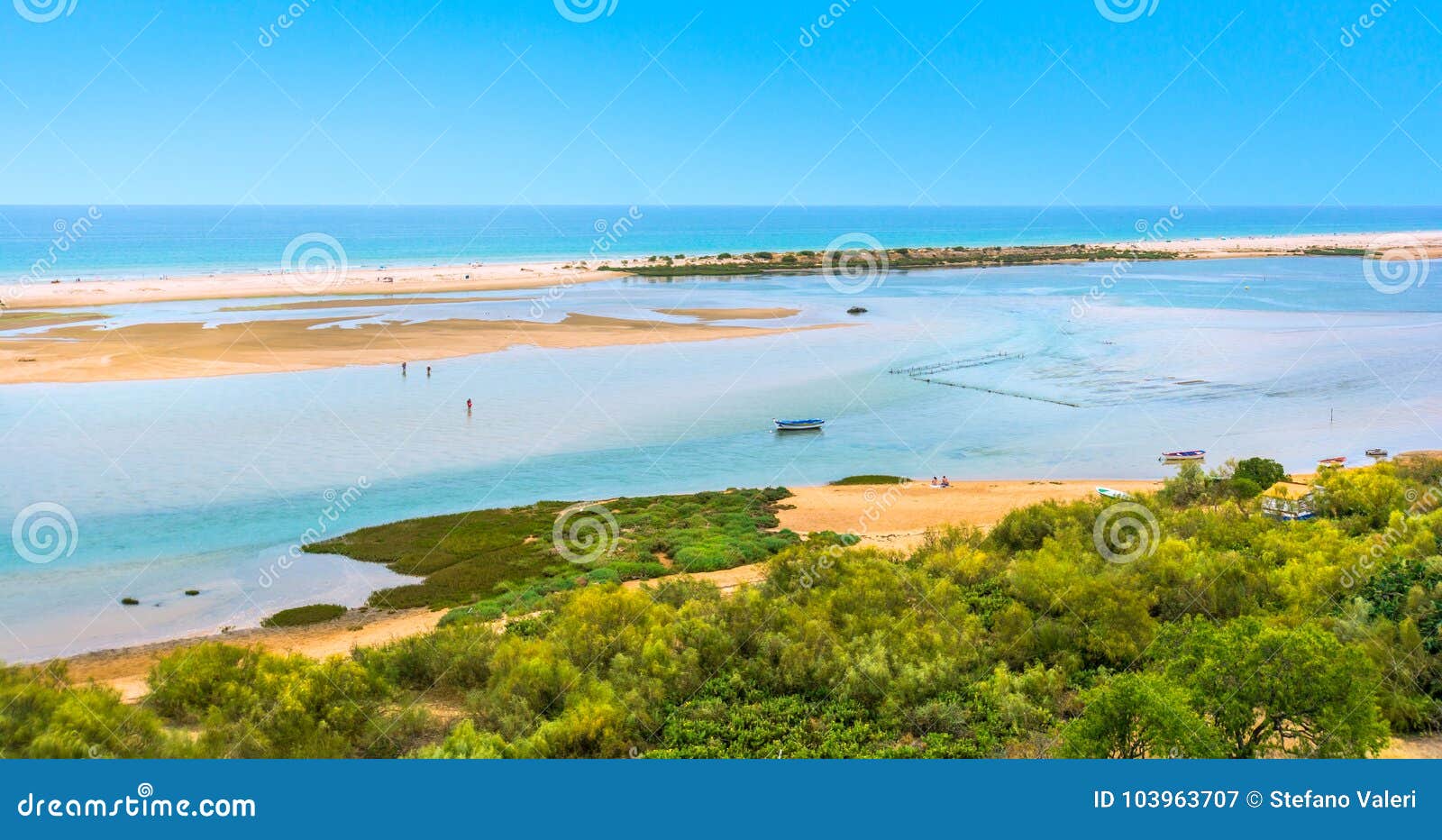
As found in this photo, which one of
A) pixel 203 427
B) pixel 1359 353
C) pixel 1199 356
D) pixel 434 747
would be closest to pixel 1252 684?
pixel 434 747

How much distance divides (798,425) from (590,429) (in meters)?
8.11

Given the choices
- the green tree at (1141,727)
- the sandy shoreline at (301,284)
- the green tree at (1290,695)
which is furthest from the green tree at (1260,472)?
the sandy shoreline at (301,284)

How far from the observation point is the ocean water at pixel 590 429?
74.9 ft

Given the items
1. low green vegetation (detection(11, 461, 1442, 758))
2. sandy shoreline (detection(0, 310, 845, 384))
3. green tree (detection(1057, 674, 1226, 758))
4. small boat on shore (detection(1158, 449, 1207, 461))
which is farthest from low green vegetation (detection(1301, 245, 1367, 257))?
green tree (detection(1057, 674, 1226, 758))

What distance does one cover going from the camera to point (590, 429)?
3744 centimetres

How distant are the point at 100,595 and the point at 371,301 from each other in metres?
58.3

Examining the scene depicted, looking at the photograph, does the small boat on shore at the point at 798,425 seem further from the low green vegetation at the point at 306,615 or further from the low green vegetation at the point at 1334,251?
the low green vegetation at the point at 1334,251

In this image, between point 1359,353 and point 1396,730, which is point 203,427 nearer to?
point 1396,730

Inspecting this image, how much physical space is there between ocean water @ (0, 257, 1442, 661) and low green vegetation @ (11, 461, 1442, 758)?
795cm

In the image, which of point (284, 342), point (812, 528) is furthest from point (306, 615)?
point (284, 342)

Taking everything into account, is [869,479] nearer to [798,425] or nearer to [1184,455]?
[798,425]

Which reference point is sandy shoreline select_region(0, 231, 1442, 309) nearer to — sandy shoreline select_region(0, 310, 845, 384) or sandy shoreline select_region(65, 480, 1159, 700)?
sandy shoreline select_region(0, 310, 845, 384)

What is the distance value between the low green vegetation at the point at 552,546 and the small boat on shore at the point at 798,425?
9.21 metres

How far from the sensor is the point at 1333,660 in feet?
35.8
